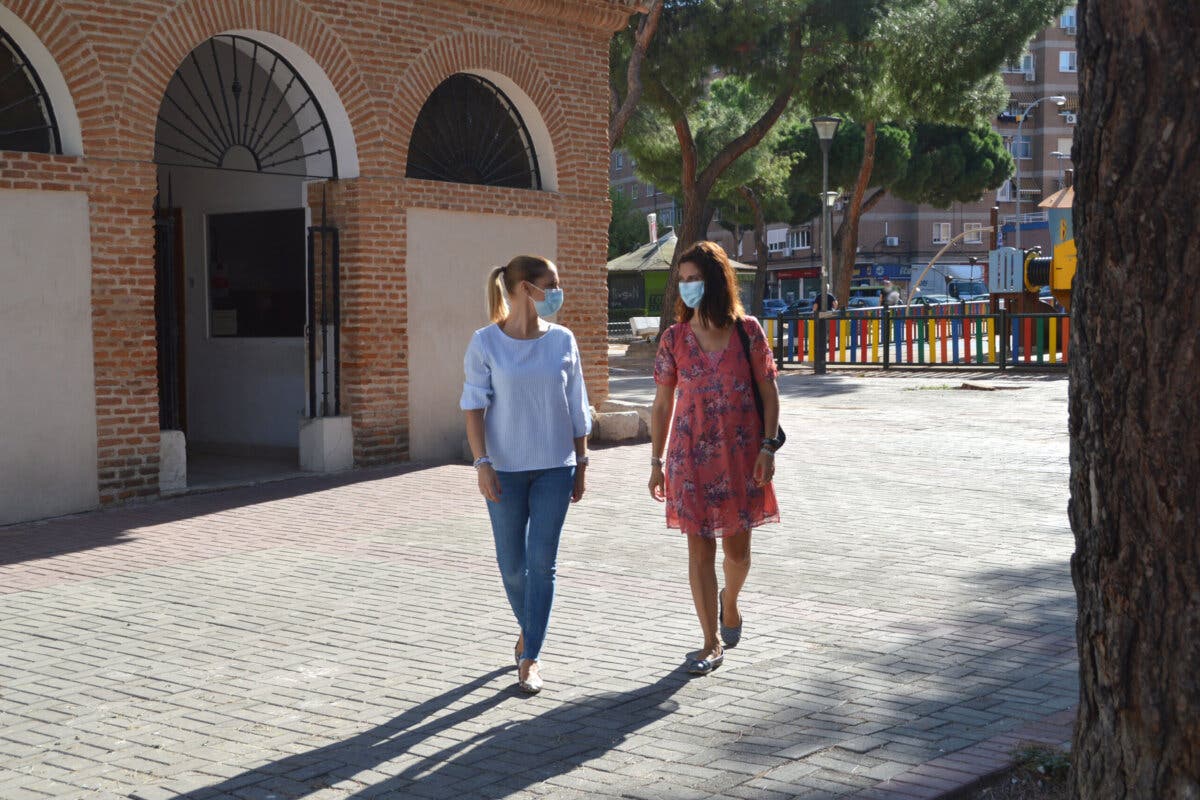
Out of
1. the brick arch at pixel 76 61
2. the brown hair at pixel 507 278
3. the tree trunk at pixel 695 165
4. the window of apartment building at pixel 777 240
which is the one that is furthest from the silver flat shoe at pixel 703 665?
the window of apartment building at pixel 777 240

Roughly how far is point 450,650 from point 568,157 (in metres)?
8.92

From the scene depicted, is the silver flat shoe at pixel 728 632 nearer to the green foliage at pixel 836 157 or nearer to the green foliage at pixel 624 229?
the green foliage at pixel 836 157

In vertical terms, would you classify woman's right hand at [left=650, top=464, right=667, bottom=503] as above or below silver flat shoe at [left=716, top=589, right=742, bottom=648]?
above

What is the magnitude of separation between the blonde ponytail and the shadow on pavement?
1479 mm

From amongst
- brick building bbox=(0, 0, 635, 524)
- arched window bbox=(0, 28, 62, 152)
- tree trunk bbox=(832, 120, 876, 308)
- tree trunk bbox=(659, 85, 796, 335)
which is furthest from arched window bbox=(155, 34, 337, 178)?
tree trunk bbox=(832, 120, 876, 308)

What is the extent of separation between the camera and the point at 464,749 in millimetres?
4855

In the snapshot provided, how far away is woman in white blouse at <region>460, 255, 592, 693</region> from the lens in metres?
5.56

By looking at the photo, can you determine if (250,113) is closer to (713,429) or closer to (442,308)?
(442,308)

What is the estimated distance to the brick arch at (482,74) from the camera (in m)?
12.7

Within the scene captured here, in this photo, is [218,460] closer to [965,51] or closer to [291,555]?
[291,555]

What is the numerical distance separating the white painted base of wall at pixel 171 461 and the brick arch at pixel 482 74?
3.30 meters

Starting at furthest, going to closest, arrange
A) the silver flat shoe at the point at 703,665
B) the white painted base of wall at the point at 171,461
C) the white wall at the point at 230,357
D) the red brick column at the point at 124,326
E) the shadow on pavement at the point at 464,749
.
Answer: the white wall at the point at 230,357 → the white painted base of wall at the point at 171,461 → the red brick column at the point at 124,326 → the silver flat shoe at the point at 703,665 → the shadow on pavement at the point at 464,749

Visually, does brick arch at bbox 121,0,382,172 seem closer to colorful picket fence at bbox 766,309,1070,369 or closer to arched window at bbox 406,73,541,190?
arched window at bbox 406,73,541,190

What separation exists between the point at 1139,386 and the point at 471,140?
1140cm
